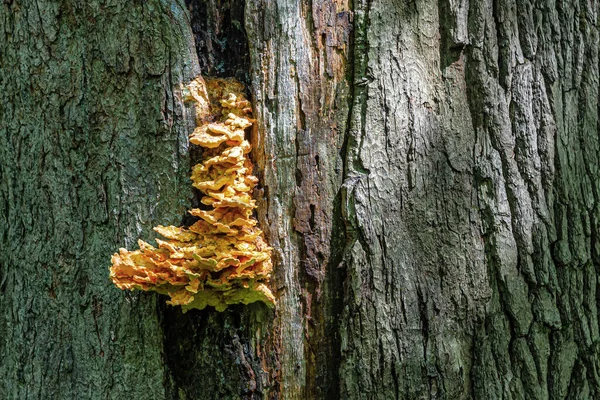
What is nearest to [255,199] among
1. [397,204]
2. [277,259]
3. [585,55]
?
[277,259]

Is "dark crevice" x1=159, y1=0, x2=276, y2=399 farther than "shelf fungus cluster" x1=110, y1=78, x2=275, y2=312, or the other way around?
"dark crevice" x1=159, y1=0, x2=276, y2=399

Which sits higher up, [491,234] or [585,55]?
[585,55]

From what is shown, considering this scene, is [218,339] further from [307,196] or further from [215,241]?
[307,196]

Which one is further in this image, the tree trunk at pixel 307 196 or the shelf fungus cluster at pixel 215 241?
the tree trunk at pixel 307 196

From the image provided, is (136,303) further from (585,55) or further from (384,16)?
(585,55)

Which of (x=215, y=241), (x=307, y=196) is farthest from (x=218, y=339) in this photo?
(x=307, y=196)
